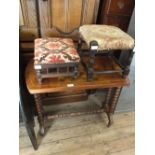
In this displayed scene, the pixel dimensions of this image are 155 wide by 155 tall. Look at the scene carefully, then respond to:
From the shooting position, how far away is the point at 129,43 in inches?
40.9

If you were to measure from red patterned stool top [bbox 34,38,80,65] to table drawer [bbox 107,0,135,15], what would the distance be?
46 centimetres

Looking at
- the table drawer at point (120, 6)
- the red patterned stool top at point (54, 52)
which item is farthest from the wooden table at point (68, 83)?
the table drawer at point (120, 6)

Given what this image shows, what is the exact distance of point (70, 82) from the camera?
3.62ft

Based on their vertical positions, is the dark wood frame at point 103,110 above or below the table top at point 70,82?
below

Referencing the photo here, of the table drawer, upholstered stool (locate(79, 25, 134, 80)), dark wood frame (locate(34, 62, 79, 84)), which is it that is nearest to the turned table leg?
dark wood frame (locate(34, 62, 79, 84))

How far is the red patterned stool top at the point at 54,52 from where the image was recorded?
3.19ft

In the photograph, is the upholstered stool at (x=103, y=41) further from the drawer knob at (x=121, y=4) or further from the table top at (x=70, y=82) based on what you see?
the drawer knob at (x=121, y=4)

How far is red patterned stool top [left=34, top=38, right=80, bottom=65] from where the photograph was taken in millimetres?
973

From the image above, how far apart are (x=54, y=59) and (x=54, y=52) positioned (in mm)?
64

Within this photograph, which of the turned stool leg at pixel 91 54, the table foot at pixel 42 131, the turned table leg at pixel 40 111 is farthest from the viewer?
the table foot at pixel 42 131

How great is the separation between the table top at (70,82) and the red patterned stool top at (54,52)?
6.6 inches

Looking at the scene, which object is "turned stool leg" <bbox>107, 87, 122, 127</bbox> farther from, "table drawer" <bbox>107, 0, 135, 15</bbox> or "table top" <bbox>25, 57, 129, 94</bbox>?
"table drawer" <bbox>107, 0, 135, 15</bbox>
